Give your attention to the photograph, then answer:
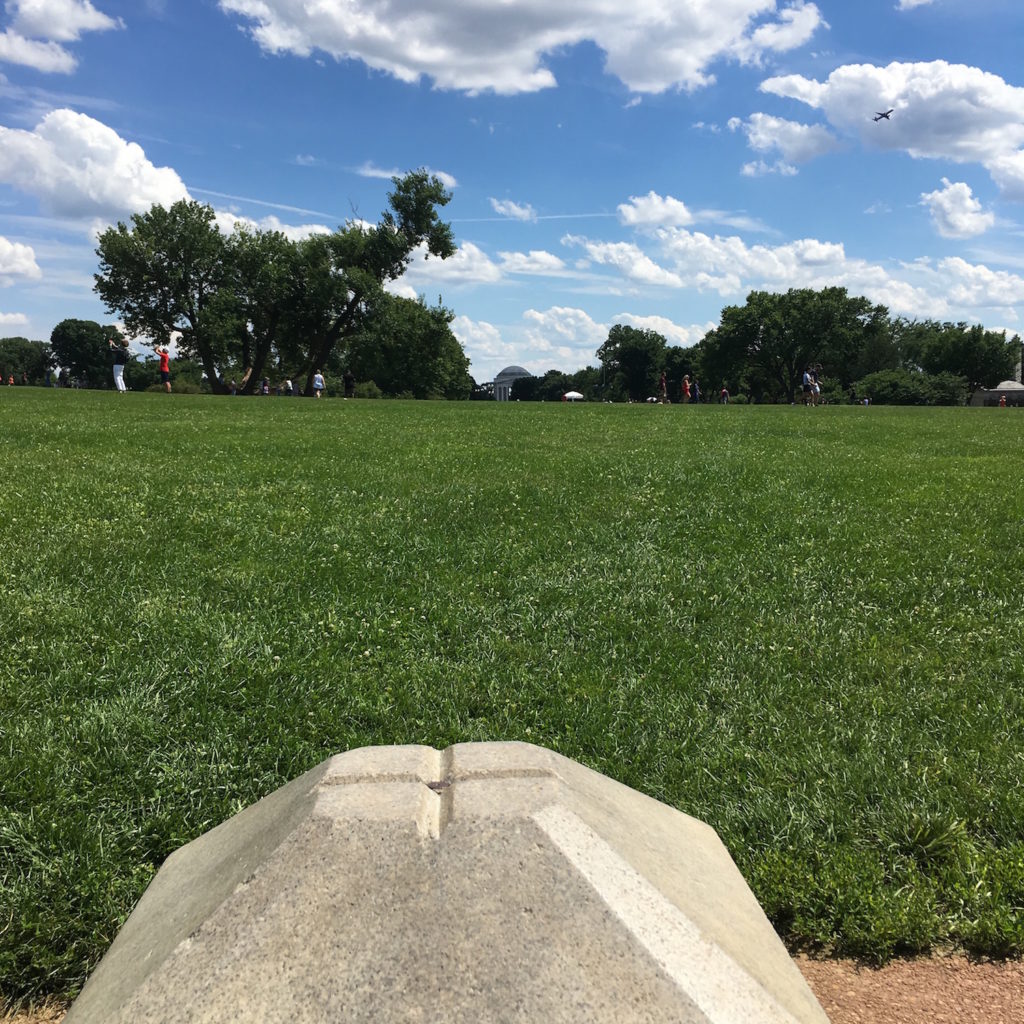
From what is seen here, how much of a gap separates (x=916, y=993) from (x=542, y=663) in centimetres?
296

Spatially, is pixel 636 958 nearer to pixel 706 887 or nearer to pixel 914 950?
pixel 706 887

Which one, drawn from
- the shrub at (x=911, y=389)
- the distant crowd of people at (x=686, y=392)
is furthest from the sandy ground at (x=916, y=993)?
the shrub at (x=911, y=389)

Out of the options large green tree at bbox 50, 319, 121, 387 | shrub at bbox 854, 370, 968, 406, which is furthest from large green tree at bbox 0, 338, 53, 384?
shrub at bbox 854, 370, 968, 406

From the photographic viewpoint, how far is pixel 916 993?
2873 mm

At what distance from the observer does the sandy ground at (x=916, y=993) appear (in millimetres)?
2750

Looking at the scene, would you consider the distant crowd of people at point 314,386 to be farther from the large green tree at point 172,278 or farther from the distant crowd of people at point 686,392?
the distant crowd of people at point 686,392

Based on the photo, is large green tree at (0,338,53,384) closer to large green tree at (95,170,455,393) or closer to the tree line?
large green tree at (95,170,455,393)

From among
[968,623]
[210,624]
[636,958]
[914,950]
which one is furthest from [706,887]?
[968,623]

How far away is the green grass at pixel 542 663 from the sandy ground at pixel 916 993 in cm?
11

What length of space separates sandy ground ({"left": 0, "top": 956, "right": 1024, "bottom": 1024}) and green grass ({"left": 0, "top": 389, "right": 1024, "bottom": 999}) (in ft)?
0.35

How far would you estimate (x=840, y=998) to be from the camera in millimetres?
2861

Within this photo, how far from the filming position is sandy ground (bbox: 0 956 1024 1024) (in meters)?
2.75

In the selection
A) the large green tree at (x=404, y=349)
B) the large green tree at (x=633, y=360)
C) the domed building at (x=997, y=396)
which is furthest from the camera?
the large green tree at (x=633, y=360)

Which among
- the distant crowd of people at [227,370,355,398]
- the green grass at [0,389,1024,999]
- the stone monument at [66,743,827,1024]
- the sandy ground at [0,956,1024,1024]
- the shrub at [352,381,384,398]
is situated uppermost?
the shrub at [352,381,384,398]
